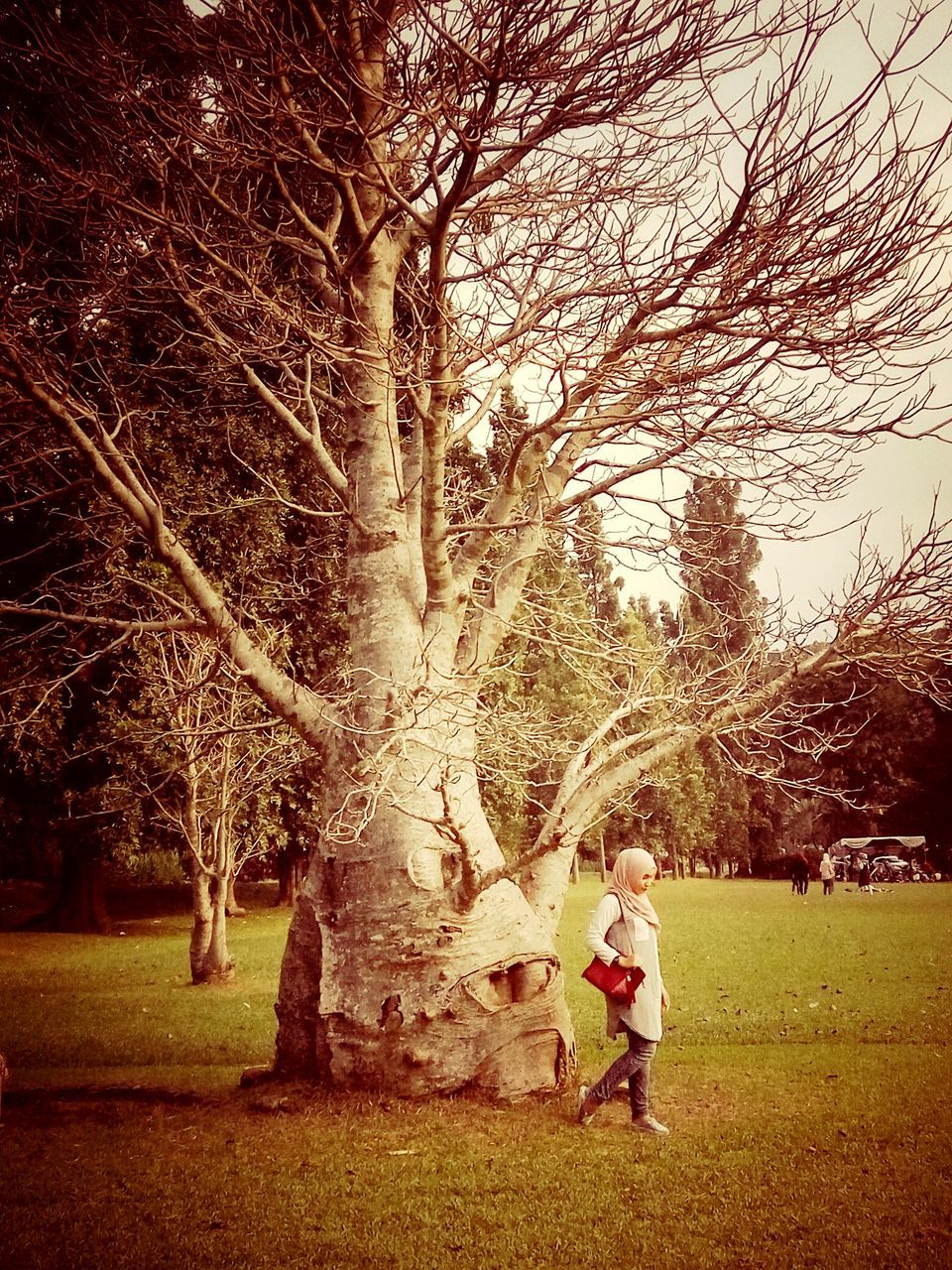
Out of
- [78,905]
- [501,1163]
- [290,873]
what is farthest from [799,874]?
[501,1163]

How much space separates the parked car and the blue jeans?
119 ft

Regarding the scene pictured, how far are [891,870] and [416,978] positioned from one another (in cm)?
3801

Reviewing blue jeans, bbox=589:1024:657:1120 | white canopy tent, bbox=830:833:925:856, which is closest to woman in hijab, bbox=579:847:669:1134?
blue jeans, bbox=589:1024:657:1120

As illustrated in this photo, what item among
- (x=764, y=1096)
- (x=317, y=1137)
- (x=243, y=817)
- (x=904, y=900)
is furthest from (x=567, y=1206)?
(x=904, y=900)

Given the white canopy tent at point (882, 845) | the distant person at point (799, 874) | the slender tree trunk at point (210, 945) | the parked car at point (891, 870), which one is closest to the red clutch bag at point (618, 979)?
the slender tree trunk at point (210, 945)

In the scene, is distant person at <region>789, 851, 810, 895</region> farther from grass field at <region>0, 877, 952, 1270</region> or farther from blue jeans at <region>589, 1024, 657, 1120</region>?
blue jeans at <region>589, 1024, 657, 1120</region>

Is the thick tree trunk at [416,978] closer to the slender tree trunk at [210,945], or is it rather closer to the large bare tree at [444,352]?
the large bare tree at [444,352]

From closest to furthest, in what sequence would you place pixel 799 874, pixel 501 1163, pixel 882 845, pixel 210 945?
pixel 501 1163, pixel 210 945, pixel 799 874, pixel 882 845

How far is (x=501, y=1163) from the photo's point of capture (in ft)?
16.4

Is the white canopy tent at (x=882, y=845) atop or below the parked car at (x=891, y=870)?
atop

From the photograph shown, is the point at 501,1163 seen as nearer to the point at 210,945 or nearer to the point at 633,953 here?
the point at 633,953

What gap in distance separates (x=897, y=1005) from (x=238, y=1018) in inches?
298

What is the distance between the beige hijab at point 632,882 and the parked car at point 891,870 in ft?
119

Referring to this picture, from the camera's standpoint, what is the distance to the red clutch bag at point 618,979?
5402 millimetres
